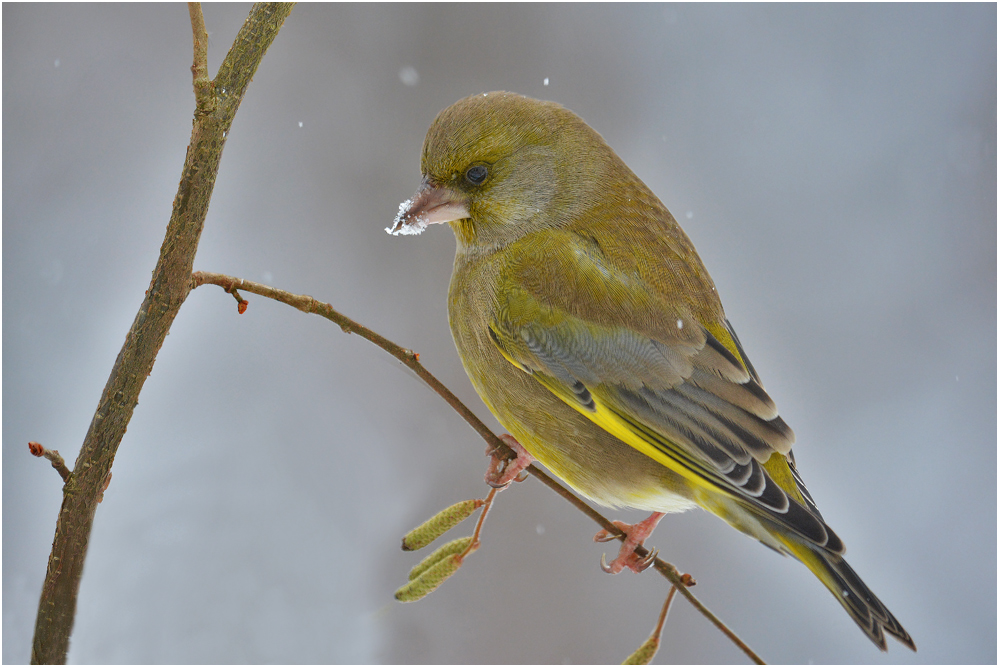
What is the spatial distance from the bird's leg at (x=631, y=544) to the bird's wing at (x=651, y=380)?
290 mm

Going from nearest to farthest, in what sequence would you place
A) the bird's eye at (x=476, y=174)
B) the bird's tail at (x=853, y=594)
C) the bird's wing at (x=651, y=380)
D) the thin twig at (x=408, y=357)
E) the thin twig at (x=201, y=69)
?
the thin twig at (x=201, y=69) → the thin twig at (x=408, y=357) → the bird's tail at (x=853, y=594) → the bird's wing at (x=651, y=380) → the bird's eye at (x=476, y=174)

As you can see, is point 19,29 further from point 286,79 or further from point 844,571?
point 844,571

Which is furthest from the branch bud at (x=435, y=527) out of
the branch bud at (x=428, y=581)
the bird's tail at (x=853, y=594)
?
the bird's tail at (x=853, y=594)

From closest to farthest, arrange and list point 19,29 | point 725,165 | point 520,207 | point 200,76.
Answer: point 200,76 < point 520,207 < point 19,29 < point 725,165

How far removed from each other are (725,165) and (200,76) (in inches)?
135

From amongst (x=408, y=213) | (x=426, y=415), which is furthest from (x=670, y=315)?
(x=426, y=415)

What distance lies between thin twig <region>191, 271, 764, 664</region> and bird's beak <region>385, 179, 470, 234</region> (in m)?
0.42

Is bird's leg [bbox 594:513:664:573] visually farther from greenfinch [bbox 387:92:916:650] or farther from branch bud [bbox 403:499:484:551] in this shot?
branch bud [bbox 403:499:484:551]

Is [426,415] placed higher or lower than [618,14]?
lower

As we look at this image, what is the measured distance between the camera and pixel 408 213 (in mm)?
1741

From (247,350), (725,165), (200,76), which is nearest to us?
(200,76)

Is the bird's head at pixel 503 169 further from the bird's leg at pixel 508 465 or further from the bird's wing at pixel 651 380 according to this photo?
the bird's leg at pixel 508 465

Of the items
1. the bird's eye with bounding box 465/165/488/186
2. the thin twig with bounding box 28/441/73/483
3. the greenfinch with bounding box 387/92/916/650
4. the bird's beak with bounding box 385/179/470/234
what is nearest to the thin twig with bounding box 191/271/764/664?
the greenfinch with bounding box 387/92/916/650

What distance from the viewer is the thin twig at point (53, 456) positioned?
111 centimetres
